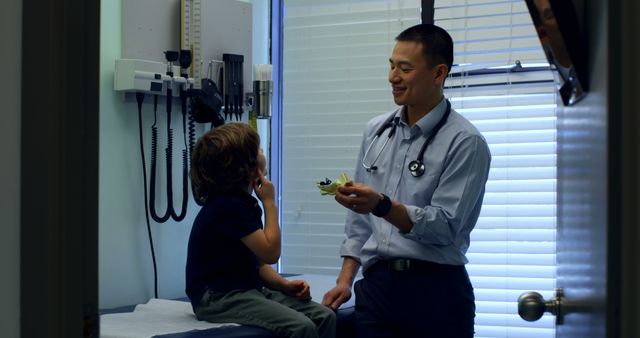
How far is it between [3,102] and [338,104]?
2.80 metres

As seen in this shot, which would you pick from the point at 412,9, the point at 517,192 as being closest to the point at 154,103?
the point at 412,9

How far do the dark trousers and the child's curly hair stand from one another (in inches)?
21.3

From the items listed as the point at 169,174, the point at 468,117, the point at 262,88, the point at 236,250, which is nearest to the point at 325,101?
the point at 262,88

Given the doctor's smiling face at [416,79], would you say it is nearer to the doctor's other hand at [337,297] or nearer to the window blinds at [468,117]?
the doctor's other hand at [337,297]

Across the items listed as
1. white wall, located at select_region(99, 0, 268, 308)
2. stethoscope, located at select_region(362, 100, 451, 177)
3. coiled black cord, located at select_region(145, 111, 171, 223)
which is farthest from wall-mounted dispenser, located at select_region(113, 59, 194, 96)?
stethoscope, located at select_region(362, 100, 451, 177)

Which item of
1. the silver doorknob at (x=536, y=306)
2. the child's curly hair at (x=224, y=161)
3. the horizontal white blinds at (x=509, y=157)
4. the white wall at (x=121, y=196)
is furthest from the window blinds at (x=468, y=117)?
the silver doorknob at (x=536, y=306)

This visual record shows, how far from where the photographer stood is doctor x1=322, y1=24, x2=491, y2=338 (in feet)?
7.30

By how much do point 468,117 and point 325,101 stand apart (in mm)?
715

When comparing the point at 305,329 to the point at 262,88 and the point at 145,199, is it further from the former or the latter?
the point at 262,88

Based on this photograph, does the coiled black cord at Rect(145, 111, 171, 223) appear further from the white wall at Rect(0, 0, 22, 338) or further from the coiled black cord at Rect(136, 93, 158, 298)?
the white wall at Rect(0, 0, 22, 338)

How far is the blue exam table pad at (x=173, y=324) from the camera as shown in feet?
6.91

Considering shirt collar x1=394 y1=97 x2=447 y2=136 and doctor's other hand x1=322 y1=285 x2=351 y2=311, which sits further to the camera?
doctor's other hand x1=322 y1=285 x2=351 y2=311

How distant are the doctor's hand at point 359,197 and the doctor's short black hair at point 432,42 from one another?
536 mm

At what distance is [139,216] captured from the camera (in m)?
2.92
